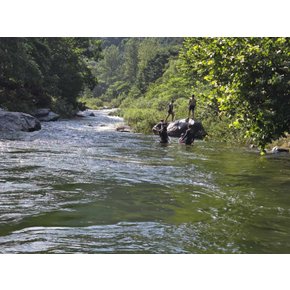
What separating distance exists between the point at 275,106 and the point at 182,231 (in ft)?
18.6

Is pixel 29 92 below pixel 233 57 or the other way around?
below

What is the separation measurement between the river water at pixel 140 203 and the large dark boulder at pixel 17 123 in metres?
6.88

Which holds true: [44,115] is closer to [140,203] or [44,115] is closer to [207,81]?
[207,81]

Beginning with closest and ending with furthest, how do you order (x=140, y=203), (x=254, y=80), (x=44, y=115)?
(x=140, y=203) → (x=254, y=80) → (x=44, y=115)

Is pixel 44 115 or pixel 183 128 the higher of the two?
pixel 183 128

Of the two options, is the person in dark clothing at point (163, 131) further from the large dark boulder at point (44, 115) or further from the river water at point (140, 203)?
the large dark boulder at point (44, 115)

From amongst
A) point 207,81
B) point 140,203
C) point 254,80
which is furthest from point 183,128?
point 140,203

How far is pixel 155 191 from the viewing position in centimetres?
926

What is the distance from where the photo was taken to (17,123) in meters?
22.3

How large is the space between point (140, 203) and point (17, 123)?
16.0m

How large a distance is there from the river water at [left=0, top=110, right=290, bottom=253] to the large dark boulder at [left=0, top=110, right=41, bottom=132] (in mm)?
6880

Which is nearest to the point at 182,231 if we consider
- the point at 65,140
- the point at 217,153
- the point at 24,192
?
the point at 24,192

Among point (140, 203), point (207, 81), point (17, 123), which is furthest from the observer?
point (207, 81)
